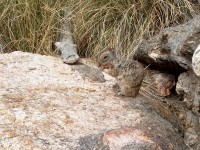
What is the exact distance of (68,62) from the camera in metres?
4.54

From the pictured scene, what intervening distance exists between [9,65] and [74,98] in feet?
2.77

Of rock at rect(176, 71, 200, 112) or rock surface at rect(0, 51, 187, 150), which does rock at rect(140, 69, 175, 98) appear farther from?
rock at rect(176, 71, 200, 112)

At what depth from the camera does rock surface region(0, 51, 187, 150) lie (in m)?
3.13

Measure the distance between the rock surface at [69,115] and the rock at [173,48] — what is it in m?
0.43

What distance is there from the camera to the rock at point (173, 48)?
11.4 feet

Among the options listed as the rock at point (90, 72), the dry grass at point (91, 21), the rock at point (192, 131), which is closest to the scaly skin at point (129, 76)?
the rock at point (90, 72)

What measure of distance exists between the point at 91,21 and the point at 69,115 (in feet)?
7.01

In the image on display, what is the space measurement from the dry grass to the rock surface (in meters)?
1.09

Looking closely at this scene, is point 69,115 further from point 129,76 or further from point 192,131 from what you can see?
point 192,131

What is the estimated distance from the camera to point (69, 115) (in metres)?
3.46

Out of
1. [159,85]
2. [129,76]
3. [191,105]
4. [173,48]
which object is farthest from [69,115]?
Result: [159,85]

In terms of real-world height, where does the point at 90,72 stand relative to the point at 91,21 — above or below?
below

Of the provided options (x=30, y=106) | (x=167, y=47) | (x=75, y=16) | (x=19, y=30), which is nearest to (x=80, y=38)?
(x=75, y=16)

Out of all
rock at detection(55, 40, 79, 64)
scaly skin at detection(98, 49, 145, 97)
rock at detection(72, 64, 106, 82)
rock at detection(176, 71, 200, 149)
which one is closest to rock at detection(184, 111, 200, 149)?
rock at detection(176, 71, 200, 149)
